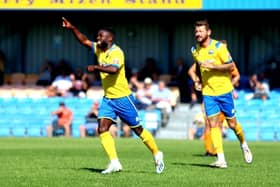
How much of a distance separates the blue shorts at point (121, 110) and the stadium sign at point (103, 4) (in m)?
18.1

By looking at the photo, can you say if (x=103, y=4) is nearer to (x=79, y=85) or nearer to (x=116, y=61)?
(x=79, y=85)

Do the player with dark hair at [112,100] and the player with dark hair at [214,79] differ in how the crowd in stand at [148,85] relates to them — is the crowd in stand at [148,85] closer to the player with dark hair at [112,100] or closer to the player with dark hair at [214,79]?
the player with dark hair at [214,79]

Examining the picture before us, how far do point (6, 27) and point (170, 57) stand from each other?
7.01m

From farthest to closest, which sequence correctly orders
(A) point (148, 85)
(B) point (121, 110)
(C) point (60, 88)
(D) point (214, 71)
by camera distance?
(C) point (60, 88) < (A) point (148, 85) < (D) point (214, 71) < (B) point (121, 110)

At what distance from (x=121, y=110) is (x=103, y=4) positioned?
60.4 ft

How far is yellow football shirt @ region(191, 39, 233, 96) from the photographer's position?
14602mm

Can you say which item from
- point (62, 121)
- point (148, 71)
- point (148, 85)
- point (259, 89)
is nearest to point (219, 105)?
point (62, 121)

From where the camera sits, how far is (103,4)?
31531 mm

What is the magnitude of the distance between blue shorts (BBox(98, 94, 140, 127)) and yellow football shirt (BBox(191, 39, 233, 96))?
1730 mm

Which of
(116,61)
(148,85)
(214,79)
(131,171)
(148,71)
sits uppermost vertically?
(116,61)

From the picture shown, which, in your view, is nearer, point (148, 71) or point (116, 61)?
point (116, 61)

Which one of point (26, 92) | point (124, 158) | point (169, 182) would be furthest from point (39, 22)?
point (169, 182)

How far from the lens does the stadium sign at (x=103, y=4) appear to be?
31250 mm

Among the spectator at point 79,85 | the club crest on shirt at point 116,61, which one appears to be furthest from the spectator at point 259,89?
the club crest on shirt at point 116,61
